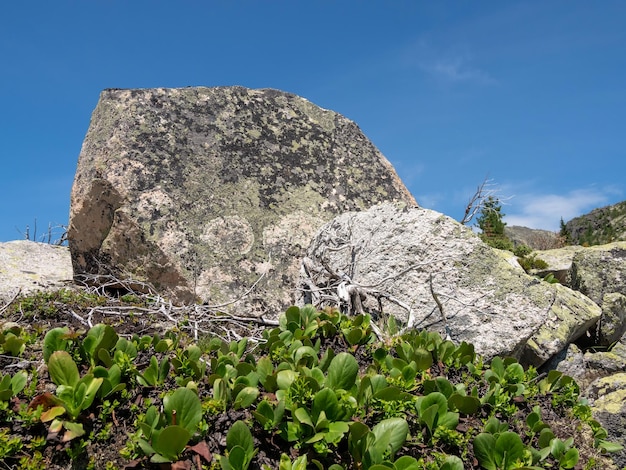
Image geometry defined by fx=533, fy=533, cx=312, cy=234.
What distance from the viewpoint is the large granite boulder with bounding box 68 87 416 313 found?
238 inches

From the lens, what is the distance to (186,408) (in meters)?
2.12

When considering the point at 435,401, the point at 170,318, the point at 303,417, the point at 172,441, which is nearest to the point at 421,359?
the point at 435,401

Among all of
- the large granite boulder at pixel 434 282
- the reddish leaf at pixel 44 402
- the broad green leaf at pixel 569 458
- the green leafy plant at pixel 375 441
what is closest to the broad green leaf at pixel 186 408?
the reddish leaf at pixel 44 402

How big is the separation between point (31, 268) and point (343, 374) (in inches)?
305

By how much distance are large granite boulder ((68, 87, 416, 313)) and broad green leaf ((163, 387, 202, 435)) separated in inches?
Result: 140

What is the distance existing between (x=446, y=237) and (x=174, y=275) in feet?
9.81

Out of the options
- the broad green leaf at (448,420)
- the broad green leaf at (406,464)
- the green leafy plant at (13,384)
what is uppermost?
the green leafy plant at (13,384)

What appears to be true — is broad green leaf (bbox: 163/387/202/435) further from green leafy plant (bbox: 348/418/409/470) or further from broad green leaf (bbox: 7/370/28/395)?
broad green leaf (bbox: 7/370/28/395)

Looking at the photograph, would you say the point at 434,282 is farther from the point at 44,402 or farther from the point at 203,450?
the point at 44,402

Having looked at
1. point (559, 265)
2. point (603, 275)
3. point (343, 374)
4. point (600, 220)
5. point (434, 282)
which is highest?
point (600, 220)

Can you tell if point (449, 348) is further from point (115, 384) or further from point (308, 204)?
point (308, 204)

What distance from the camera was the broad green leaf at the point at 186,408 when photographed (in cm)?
210

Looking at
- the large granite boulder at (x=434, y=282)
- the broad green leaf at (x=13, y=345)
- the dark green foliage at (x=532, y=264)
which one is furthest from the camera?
the dark green foliage at (x=532, y=264)

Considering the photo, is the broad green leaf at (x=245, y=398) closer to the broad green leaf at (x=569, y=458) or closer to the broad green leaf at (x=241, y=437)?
the broad green leaf at (x=241, y=437)
